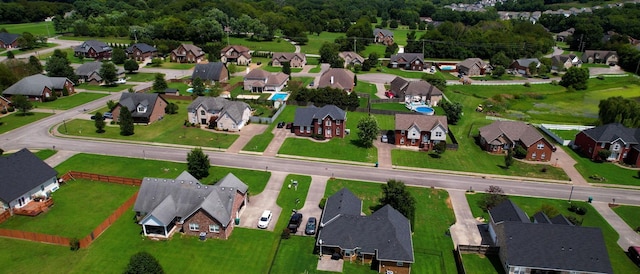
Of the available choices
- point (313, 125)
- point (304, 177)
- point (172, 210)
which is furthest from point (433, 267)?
point (313, 125)

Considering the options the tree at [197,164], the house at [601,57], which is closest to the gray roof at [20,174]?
the tree at [197,164]

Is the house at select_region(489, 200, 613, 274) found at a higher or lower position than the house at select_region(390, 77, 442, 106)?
lower

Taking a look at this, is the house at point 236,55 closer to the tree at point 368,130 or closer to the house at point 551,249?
the tree at point 368,130

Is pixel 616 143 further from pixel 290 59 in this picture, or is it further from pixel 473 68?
pixel 290 59

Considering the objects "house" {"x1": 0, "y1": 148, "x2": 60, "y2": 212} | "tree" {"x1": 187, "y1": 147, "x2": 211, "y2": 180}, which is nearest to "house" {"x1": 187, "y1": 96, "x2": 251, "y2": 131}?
"tree" {"x1": 187, "y1": 147, "x2": 211, "y2": 180}

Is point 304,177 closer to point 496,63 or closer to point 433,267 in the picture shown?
point 433,267

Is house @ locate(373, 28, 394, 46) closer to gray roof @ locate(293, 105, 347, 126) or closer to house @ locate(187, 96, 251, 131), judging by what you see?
gray roof @ locate(293, 105, 347, 126)
